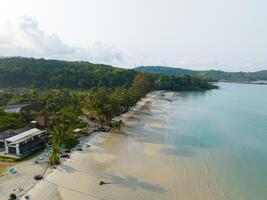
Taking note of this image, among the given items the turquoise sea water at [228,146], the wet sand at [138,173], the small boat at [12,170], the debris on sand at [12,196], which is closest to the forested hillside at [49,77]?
the turquoise sea water at [228,146]

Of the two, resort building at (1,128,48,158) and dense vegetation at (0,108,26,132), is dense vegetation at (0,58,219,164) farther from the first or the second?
resort building at (1,128,48,158)

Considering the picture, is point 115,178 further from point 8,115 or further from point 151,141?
point 8,115

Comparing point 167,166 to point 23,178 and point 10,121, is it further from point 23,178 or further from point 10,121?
point 10,121

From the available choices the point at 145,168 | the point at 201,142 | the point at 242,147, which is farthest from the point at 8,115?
the point at 242,147

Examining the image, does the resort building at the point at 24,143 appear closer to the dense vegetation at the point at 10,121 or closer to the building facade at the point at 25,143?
the building facade at the point at 25,143

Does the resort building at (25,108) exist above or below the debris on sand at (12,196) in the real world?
above

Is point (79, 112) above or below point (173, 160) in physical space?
above

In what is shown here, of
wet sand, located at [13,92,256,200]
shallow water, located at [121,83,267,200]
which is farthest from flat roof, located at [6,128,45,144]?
shallow water, located at [121,83,267,200]

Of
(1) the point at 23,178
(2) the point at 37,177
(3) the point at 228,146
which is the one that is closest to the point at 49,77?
(3) the point at 228,146

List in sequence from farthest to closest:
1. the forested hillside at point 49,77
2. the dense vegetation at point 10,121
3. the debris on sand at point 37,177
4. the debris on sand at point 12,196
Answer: the forested hillside at point 49,77, the dense vegetation at point 10,121, the debris on sand at point 37,177, the debris on sand at point 12,196
